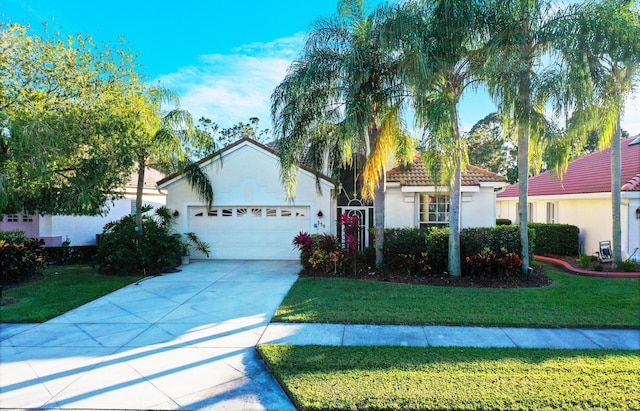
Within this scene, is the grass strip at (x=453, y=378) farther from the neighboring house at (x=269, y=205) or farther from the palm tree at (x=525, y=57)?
the neighboring house at (x=269, y=205)

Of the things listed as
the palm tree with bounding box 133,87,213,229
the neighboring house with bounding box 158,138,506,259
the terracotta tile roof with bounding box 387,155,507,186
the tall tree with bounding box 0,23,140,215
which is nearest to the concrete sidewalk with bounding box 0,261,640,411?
the tall tree with bounding box 0,23,140,215

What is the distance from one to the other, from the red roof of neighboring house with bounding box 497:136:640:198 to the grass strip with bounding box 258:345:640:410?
25.2ft

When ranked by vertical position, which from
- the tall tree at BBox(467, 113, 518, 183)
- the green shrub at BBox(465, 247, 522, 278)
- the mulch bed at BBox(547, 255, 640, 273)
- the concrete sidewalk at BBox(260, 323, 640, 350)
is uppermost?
the tall tree at BBox(467, 113, 518, 183)

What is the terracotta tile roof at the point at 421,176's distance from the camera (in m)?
13.6

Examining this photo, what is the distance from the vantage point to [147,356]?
5.30 meters

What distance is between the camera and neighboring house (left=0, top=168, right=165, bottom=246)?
14438 millimetres

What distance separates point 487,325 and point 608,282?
5.95m

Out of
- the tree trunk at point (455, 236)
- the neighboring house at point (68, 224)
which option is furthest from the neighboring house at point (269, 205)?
the tree trunk at point (455, 236)

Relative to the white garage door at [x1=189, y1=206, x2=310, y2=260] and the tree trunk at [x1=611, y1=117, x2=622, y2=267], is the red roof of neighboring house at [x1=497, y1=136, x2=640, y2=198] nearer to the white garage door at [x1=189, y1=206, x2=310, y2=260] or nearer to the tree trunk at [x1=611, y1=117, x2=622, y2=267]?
the tree trunk at [x1=611, y1=117, x2=622, y2=267]

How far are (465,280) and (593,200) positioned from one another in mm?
8122

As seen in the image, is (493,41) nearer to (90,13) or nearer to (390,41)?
(390,41)

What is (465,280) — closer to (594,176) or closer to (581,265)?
(581,265)

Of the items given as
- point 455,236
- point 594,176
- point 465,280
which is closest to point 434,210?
point 455,236

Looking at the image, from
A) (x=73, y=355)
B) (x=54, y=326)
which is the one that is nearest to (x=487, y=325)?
(x=73, y=355)
